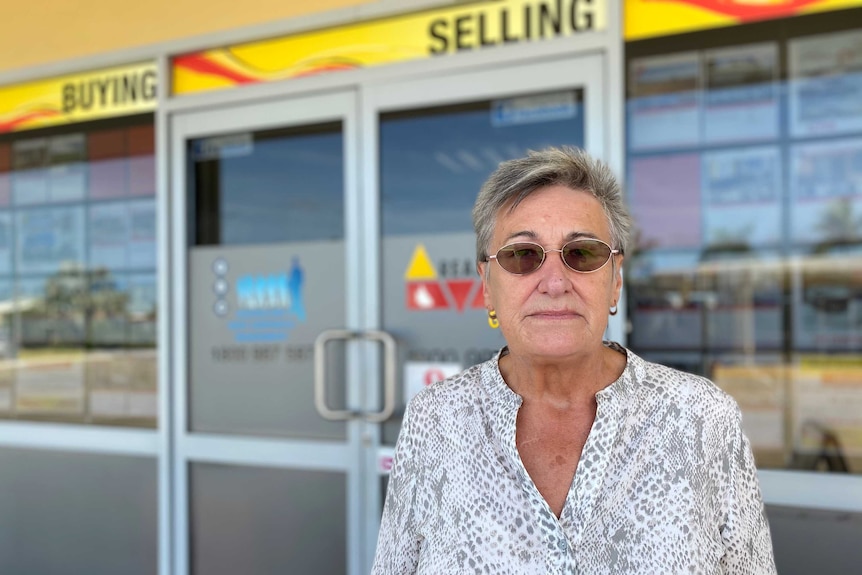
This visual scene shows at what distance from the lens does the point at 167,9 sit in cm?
333

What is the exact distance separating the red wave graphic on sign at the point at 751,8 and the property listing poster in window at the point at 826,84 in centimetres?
10

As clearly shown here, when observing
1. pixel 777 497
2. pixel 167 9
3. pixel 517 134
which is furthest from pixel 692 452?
pixel 167 9

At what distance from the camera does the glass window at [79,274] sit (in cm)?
349

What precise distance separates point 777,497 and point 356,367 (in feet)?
4.94

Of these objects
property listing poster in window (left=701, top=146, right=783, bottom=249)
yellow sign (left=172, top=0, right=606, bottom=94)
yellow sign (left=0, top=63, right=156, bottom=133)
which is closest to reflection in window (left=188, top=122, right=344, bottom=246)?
yellow sign (left=172, top=0, right=606, bottom=94)

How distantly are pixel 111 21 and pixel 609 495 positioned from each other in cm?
312

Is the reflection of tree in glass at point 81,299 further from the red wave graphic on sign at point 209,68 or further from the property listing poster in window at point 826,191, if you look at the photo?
the property listing poster in window at point 826,191

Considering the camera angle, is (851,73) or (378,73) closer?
(851,73)

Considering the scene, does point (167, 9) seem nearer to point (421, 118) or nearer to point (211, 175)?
point (211, 175)

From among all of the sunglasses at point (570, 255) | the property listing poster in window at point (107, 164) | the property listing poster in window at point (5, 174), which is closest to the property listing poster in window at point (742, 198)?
the sunglasses at point (570, 255)

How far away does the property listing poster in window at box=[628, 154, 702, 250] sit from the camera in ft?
8.75

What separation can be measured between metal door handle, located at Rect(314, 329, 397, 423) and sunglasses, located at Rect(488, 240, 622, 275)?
1.44 m

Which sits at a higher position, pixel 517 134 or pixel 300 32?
pixel 300 32

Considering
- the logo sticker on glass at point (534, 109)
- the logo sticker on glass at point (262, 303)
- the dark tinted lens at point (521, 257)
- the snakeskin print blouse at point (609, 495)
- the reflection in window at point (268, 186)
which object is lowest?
the snakeskin print blouse at point (609, 495)
